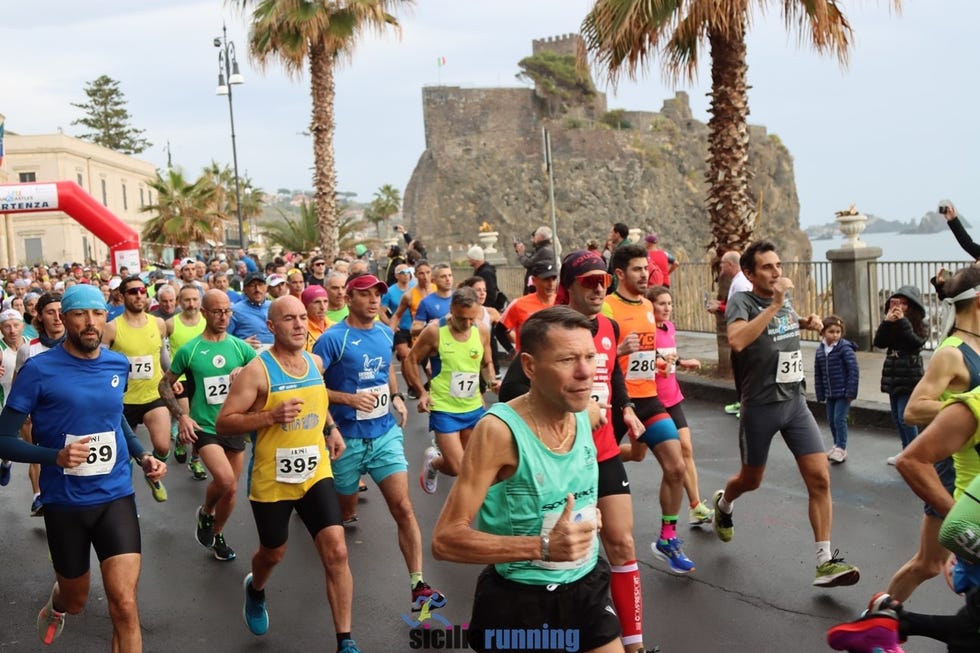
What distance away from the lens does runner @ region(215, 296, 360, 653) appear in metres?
5.14

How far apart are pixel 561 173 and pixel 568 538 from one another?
6846cm

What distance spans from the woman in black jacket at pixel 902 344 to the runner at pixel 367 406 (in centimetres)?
379

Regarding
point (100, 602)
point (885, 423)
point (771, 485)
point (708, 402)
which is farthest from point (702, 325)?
point (100, 602)

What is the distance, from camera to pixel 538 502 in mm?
3158

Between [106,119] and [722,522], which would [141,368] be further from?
[106,119]

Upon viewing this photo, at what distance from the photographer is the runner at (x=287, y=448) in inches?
→ 202

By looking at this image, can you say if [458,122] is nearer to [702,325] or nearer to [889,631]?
[702,325]

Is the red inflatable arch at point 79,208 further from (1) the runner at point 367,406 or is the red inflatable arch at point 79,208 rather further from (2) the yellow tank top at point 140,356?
(1) the runner at point 367,406

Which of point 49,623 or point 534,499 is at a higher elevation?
point 534,499

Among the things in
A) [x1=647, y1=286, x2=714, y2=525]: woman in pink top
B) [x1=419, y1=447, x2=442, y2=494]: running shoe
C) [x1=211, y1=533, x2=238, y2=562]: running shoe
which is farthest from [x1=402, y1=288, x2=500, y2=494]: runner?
[x1=211, y1=533, x2=238, y2=562]: running shoe

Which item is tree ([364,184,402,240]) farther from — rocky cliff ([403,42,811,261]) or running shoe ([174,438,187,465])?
running shoe ([174,438,187,465])

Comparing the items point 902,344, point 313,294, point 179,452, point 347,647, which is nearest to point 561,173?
point 179,452

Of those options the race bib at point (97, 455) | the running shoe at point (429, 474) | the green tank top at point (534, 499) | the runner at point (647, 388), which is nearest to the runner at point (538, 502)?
the green tank top at point (534, 499)

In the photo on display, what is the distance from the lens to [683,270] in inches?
664
